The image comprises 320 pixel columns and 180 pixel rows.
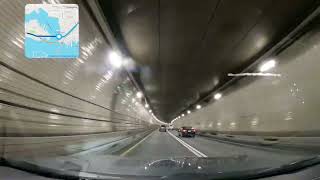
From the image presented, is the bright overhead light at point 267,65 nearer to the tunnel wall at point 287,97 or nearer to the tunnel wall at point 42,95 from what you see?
the tunnel wall at point 287,97

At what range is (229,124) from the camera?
32656 mm

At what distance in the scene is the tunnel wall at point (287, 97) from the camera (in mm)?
15906

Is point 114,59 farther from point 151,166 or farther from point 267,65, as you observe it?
point 151,166

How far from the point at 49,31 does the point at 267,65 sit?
668 inches

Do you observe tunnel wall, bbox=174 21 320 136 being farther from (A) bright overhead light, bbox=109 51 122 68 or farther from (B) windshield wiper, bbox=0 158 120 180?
(B) windshield wiper, bbox=0 158 120 180

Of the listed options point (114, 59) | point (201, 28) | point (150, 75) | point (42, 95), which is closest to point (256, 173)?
point (42, 95)

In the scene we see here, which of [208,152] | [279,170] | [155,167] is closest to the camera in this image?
[155,167]

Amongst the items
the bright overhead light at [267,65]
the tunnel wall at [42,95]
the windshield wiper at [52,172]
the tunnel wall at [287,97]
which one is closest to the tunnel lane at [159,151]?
the tunnel wall at [42,95]

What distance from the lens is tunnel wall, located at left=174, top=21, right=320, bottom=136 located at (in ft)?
52.2

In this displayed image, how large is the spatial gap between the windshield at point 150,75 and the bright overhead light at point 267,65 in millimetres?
57

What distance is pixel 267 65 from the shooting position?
70.6 feet

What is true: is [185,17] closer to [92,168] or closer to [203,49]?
[203,49]

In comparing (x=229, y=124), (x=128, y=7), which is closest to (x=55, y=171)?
(x=128, y=7)

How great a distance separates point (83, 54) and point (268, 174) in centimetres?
568
